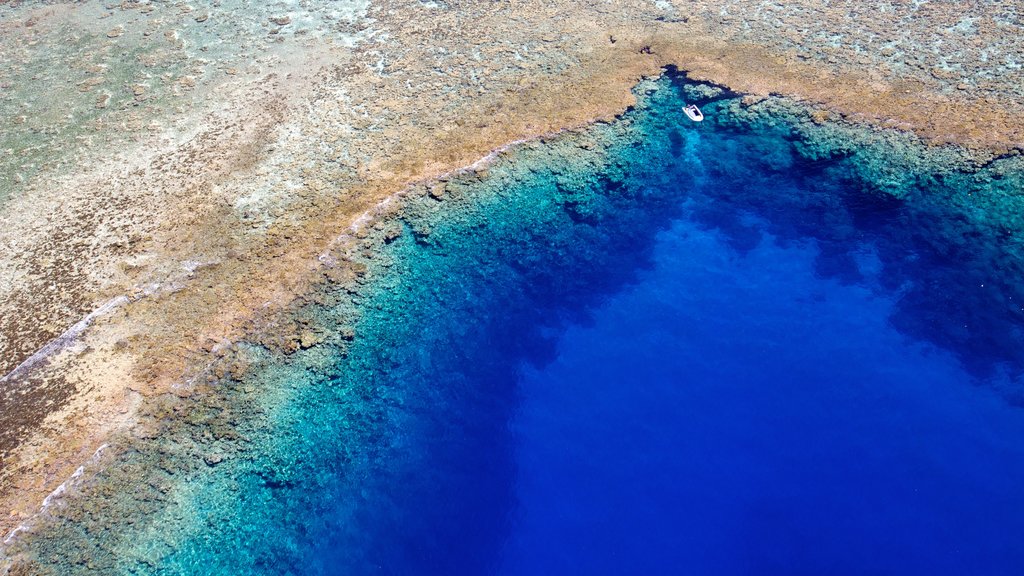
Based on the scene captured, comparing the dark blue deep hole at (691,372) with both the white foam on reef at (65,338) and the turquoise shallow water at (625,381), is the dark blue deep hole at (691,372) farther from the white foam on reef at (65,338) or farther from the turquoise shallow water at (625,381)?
the white foam on reef at (65,338)

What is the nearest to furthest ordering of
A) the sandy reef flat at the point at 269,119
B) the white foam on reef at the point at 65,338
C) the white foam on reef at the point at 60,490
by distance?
the white foam on reef at the point at 60,490 → the white foam on reef at the point at 65,338 → the sandy reef flat at the point at 269,119

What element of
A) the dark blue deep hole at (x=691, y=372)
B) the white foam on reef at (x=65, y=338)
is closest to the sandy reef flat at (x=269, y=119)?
the white foam on reef at (x=65, y=338)

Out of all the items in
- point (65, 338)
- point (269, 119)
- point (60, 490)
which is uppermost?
point (269, 119)

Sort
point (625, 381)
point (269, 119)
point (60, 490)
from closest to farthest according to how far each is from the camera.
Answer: point (60, 490)
point (625, 381)
point (269, 119)

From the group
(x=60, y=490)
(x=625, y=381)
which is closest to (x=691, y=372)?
(x=625, y=381)

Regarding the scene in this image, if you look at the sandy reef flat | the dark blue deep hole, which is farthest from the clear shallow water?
the sandy reef flat

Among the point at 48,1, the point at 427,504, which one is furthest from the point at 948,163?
the point at 48,1

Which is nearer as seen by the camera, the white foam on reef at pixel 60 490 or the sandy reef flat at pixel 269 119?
the white foam on reef at pixel 60 490

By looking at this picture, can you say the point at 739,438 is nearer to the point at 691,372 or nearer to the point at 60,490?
the point at 691,372
